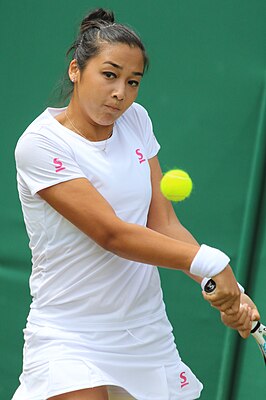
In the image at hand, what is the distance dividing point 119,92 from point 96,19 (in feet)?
1.07

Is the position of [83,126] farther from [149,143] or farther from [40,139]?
[149,143]

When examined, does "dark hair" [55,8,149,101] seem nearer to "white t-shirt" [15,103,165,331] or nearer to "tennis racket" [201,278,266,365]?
"white t-shirt" [15,103,165,331]

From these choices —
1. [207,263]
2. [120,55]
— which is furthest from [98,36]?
[207,263]

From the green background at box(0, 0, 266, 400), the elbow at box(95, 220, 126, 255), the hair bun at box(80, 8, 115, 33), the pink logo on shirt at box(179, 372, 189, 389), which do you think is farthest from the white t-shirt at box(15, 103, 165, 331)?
the green background at box(0, 0, 266, 400)

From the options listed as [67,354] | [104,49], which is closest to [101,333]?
[67,354]

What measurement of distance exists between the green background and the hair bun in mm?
1062

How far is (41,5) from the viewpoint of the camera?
425 cm

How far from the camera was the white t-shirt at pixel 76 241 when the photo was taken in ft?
9.55

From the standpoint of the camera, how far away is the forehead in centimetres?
296

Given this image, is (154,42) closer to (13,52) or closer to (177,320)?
(13,52)

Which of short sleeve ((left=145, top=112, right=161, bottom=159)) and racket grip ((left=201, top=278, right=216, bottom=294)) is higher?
short sleeve ((left=145, top=112, right=161, bottom=159))

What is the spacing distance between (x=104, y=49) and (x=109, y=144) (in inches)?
11.0

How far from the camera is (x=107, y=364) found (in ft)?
9.62

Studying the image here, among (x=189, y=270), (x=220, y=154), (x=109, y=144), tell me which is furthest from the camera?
(x=220, y=154)
